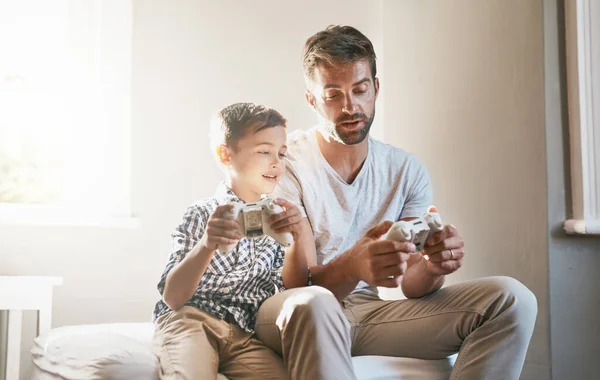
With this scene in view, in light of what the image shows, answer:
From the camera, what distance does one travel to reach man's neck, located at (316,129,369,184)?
64.8 inches

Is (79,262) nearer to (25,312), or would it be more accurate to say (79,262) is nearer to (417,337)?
(25,312)

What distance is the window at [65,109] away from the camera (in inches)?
80.8

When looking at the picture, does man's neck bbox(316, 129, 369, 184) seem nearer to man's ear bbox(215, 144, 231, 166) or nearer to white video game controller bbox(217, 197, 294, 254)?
man's ear bbox(215, 144, 231, 166)

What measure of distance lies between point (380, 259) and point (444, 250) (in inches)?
5.3

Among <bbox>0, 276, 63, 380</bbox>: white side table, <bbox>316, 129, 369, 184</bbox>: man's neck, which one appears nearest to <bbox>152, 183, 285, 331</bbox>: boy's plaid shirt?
<bbox>316, 129, 369, 184</bbox>: man's neck

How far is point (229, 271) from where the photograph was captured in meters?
1.49

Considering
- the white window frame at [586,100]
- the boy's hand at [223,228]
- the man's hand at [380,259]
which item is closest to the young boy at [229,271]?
the boy's hand at [223,228]

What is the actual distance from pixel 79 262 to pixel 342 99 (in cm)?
93

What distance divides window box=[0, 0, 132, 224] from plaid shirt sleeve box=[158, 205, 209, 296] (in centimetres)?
62

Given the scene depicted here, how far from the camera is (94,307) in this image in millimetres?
2059

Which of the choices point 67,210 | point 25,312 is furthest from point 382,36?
point 25,312

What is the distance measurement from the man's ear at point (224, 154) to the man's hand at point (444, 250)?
462 millimetres

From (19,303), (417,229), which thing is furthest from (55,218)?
(417,229)

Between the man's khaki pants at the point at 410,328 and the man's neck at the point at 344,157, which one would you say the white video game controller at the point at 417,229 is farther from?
the man's neck at the point at 344,157
